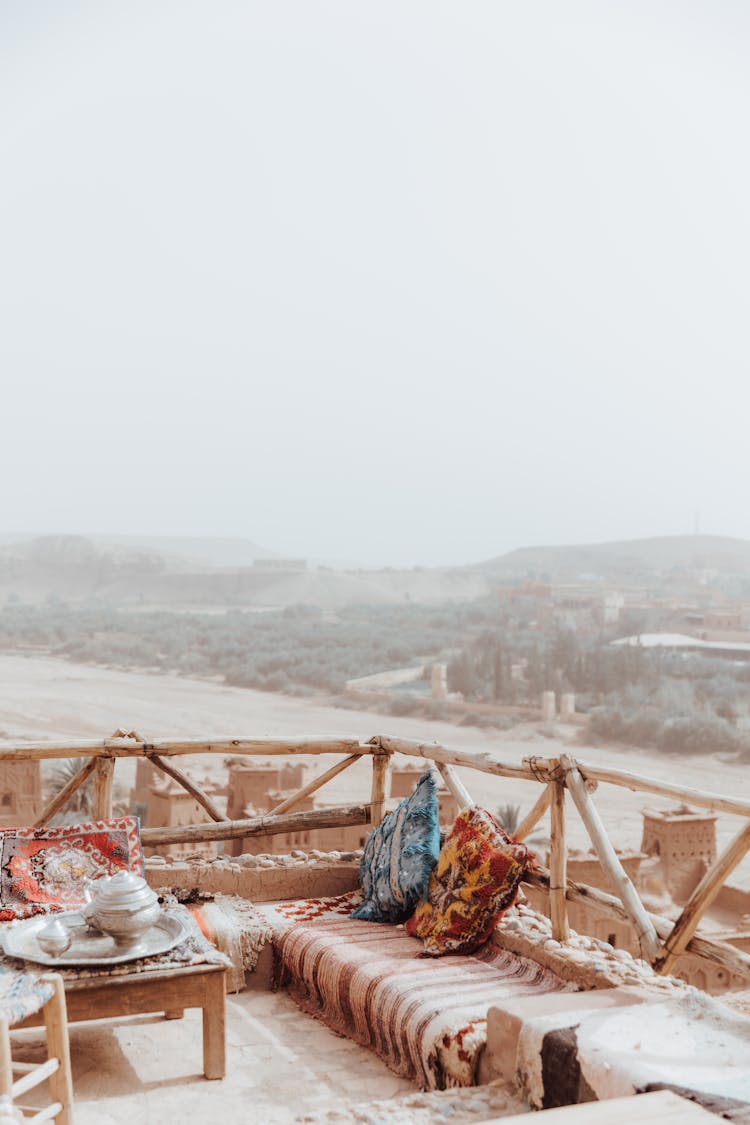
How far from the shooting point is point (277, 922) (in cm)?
411

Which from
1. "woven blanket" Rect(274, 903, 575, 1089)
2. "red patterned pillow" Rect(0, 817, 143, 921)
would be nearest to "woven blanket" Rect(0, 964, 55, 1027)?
"red patterned pillow" Rect(0, 817, 143, 921)

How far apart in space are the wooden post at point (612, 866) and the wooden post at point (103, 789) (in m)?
1.81

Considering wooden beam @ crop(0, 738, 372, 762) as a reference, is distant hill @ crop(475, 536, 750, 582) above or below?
above

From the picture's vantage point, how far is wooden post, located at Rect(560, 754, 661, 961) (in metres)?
3.33

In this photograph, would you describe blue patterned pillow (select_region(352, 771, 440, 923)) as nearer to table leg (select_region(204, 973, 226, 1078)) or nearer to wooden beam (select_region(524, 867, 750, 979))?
wooden beam (select_region(524, 867, 750, 979))

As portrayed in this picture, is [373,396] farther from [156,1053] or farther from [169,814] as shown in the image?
[156,1053]

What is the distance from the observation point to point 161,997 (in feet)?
10.0

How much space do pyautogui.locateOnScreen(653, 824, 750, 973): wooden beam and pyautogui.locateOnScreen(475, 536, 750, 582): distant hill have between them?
54.4 metres

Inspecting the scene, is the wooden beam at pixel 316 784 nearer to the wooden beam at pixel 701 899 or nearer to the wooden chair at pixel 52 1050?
the wooden beam at pixel 701 899

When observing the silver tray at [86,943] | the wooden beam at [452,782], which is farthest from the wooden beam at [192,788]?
the silver tray at [86,943]

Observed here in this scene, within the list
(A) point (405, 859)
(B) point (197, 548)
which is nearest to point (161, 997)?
(A) point (405, 859)

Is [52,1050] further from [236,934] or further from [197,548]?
[197,548]

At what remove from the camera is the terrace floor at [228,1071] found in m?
2.96

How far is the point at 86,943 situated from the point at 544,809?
1695mm
